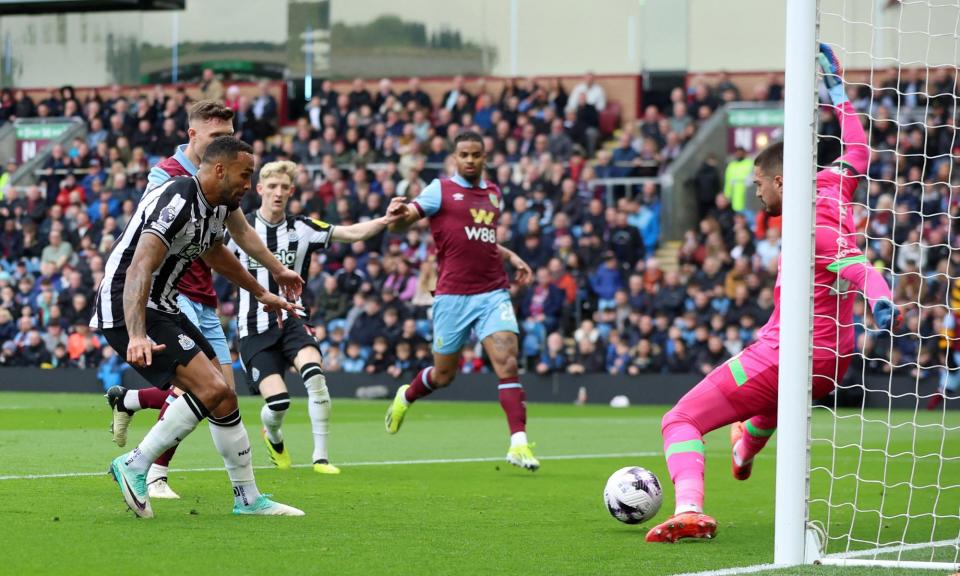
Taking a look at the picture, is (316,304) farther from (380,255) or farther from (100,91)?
(100,91)

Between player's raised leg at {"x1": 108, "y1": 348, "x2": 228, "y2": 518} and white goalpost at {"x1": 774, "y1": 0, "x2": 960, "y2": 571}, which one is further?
player's raised leg at {"x1": 108, "y1": 348, "x2": 228, "y2": 518}

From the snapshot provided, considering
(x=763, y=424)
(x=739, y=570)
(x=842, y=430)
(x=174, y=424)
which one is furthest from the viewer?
(x=842, y=430)

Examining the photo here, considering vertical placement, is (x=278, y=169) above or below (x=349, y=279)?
above

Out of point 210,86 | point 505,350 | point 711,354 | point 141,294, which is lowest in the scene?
point 711,354

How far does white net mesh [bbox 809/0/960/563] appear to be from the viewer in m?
Result: 9.92

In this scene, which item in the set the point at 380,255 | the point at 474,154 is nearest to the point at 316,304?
the point at 380,255

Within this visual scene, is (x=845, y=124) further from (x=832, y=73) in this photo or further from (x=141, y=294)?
(x=141, y=294)

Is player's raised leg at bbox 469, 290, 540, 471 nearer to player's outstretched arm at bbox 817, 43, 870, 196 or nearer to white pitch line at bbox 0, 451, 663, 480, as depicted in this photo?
white pitch line at bbox 0, 451, 663, 480

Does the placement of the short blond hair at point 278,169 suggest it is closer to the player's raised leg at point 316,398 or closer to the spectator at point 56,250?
the player's raised leg at point 316,398

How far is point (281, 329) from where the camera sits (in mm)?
10516

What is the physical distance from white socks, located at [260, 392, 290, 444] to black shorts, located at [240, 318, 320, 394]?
37cm

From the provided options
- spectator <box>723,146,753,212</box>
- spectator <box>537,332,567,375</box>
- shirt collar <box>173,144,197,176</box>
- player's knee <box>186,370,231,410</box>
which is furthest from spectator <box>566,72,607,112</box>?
player's knee <box>186,370,231,410</box>

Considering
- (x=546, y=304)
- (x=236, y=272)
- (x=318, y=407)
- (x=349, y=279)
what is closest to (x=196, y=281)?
(x=236, y=272)

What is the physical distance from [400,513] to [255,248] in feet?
5.21
